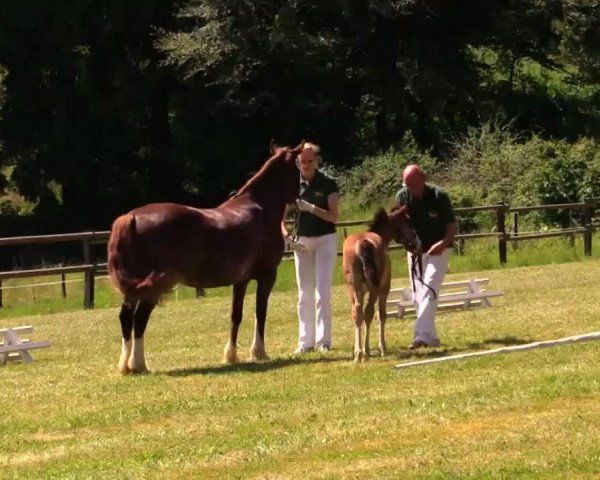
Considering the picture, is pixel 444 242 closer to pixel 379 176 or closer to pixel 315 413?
pixel 315 413

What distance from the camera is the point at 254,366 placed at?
13.8 m

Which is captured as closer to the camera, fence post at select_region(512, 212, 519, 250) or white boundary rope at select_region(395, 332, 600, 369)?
white boundary rope at select_region(395, 332, 600, 369)

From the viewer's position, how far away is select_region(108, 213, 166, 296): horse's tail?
1318cm

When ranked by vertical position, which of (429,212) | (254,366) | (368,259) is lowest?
(254,366)

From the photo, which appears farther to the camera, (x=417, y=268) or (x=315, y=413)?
(x=417, y=268)

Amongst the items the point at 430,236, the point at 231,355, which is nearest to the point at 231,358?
the point at 231,355

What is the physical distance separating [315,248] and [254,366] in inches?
65.9

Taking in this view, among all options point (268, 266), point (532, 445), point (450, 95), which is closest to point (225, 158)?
point (450, 95)

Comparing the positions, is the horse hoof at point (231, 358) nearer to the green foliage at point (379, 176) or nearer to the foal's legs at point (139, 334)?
the foal's legs at point (139, 334)

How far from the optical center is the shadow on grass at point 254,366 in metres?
13.4

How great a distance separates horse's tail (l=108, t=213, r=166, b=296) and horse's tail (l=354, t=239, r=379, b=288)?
1.90m

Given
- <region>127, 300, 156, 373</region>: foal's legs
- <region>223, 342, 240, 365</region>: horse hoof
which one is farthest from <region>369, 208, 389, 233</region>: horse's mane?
<region>127, 300, 156, 373</region>: foal's legs

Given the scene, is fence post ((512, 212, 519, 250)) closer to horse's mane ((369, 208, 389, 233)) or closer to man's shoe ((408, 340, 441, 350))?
man's shoe ((408, 340, 441, 350))

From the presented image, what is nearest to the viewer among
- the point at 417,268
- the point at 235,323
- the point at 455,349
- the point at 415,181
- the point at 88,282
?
the point at 235,323
